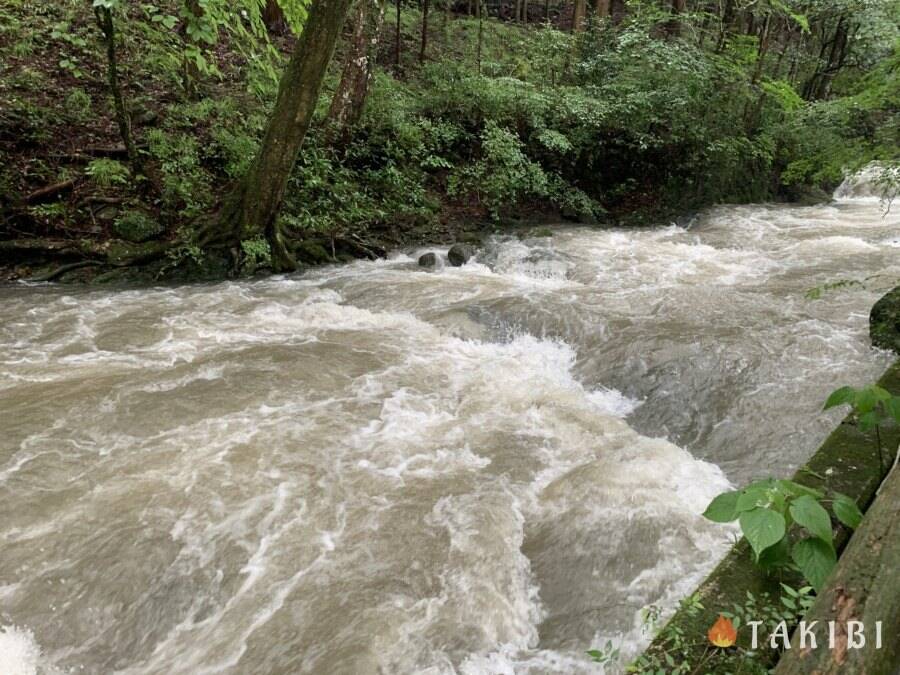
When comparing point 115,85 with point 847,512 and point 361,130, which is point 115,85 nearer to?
point 361,130

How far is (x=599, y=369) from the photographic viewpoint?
6453mm

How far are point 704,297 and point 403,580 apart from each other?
6.42 meters

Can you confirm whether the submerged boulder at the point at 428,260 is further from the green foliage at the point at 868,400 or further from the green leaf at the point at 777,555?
the green leaf at the point at 777,555

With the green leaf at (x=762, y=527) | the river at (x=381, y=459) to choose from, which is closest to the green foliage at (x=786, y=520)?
the green leaf at (x=762, y=527)

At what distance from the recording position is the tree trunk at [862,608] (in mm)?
1442

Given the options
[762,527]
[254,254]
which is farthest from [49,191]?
[762,527]

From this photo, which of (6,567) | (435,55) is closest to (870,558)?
(6,567)

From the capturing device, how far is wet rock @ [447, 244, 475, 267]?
10.5 meters

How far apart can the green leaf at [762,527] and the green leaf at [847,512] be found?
0.35 m

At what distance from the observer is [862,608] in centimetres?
154

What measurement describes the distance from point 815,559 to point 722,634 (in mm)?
418

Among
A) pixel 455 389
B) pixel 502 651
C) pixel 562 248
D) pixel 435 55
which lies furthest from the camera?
pixel 435 55

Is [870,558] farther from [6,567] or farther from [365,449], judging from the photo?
[6,567]

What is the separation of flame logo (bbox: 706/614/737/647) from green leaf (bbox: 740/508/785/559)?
0.24 metres
